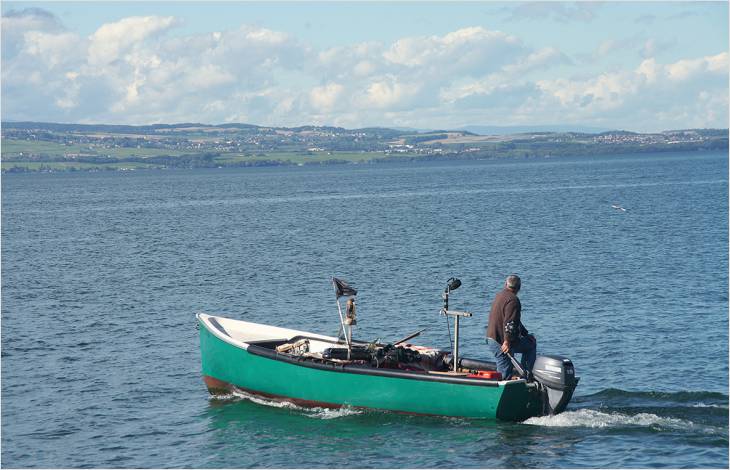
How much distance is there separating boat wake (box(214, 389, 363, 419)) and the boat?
0.09 m

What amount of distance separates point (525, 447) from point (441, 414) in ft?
6.98

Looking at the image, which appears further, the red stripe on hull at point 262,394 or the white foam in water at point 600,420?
the red stripe on hull at point 262,394

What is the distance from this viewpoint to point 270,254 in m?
55.0

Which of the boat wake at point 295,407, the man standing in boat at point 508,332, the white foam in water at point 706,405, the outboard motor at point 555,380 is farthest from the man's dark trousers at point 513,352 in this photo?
the white foam in water at point 706,405

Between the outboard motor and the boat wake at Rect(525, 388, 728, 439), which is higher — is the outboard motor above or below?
above

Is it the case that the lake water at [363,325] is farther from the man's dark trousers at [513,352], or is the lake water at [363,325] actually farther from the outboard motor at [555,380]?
the man's dark trousers at [513,352]

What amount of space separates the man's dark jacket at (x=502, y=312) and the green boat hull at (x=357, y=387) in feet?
3.46

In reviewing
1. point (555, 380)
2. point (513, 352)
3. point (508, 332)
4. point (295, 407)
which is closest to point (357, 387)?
point (295, 407)

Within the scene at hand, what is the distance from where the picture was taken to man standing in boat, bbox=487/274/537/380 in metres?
20.4

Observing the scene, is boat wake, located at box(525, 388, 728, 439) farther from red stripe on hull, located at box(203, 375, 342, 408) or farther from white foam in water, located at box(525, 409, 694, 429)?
red stripe on hull, located at box(203, 375, 342, 408)

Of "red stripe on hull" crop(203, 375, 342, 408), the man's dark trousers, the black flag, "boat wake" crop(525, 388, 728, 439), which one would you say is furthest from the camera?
the black flag

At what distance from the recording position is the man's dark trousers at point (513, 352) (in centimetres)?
2075

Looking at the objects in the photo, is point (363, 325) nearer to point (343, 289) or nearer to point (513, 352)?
point (343, 289)

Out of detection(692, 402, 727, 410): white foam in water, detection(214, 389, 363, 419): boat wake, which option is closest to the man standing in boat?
detection(214, 389, 363, 419): boat wake
